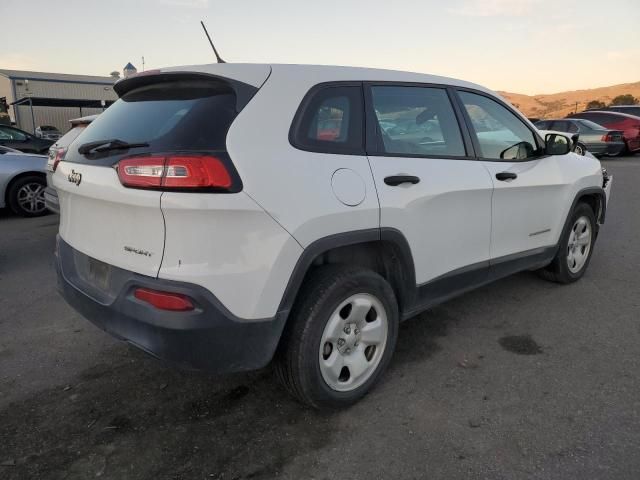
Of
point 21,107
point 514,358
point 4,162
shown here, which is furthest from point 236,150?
point 21,107

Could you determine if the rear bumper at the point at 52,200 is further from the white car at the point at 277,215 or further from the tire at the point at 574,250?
the tire at the point at 574,250

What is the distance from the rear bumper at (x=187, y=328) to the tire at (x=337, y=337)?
162 millimetres

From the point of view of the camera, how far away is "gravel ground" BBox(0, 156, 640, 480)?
7.60ft

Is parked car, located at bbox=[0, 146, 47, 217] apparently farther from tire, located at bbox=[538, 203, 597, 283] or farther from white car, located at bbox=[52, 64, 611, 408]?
tire, located at bbox=[538, 203, 597, 283]

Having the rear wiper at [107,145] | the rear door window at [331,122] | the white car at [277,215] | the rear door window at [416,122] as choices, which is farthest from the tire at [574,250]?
the rear wiper at [107,145]

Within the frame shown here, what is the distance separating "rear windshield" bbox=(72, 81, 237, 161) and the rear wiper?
0.10 ft

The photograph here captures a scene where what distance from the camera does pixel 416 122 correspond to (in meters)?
3.14

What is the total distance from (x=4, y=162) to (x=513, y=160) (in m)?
7.40

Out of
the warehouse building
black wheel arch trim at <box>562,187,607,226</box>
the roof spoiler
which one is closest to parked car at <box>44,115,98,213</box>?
the roof spoiler

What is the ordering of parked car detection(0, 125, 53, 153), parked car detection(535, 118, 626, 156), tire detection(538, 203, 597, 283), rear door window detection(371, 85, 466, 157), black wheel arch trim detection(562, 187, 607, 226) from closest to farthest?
rear door window detection(371, 85, 466, 157)
black wheel arch trim detection(562, 187, 607, 226)
tire detection(538, 203, 597, 283)
parked car detection(0, 125, 53, 153)
parked car detection(535, 118, 626, 156)

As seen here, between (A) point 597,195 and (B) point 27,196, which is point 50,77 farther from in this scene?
(A) point 597,195

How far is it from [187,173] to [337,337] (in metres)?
1.14

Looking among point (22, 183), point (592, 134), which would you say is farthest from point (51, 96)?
point (592, 134)

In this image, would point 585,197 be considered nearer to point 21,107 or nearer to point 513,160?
point 513,160
